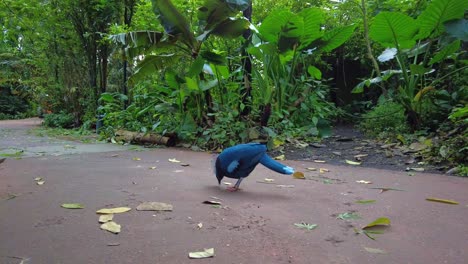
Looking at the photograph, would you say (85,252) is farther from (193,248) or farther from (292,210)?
(292,210)

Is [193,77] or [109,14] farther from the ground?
[109,14]

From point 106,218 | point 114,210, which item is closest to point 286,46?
point 114,210

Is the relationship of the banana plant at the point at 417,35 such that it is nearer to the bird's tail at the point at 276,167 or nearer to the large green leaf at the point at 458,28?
the large green leaf at the point at 458,28

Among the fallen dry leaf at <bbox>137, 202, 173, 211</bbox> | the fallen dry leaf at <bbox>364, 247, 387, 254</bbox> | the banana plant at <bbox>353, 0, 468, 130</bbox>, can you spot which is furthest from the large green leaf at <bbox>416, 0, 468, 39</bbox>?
the fallen dry leaf at <bbox>137, 202, 173, 211</bbox>

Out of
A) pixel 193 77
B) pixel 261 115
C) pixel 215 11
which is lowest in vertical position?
pixel 261 115

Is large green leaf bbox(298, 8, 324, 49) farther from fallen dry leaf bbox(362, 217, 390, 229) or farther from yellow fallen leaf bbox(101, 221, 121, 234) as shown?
yellow fallen leaf bbox(101, 221, 121, 234)

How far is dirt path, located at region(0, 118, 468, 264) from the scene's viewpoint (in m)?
1.84

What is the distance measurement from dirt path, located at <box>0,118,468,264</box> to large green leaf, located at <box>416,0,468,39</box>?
2.61 m

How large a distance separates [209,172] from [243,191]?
973mm

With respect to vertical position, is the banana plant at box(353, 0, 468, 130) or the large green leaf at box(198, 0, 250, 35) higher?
the large green leaf at box(198, 0, 250, 35)

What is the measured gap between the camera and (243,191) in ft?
10.5

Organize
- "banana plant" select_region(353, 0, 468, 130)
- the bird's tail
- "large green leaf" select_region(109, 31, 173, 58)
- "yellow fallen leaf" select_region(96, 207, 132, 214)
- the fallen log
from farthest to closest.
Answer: the fallen log, "large green leaf" select_region(109, 31, 173, 58), "banana plant" select_region(353, 0, 468, 130), the bird's tail, "yellow fallen leaf" select_region(96, 207, 132, 214)

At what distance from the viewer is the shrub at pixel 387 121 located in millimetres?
6141

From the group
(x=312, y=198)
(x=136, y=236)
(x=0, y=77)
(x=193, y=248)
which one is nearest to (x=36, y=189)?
(x=136, y=236)
